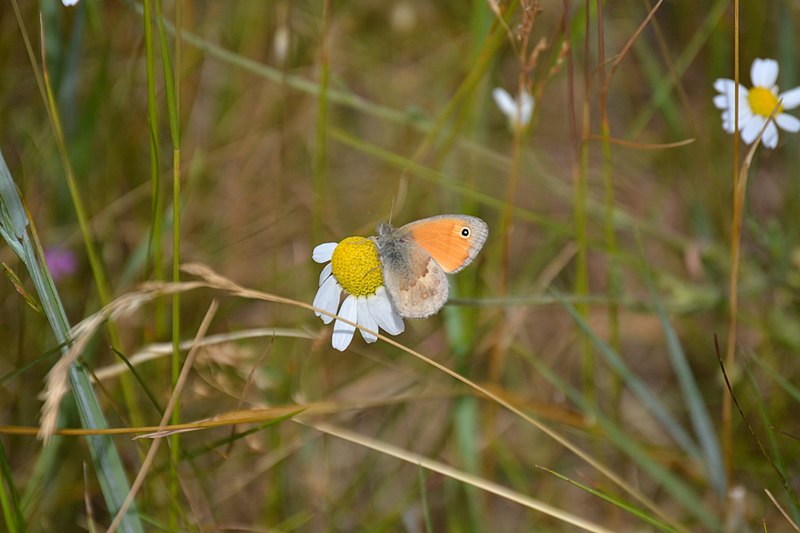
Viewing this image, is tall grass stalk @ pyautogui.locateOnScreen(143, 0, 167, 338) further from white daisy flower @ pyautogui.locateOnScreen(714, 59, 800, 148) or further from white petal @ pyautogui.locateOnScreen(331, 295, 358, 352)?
white daisy flower @ pyautogui.locateOnScreen(714, 59, 800, 148)

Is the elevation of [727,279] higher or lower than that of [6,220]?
lower

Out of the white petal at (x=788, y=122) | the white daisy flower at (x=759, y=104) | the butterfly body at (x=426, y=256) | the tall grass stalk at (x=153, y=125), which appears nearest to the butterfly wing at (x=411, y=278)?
the butterfly body at (x=426, y=256)

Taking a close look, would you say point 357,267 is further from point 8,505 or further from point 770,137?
point 770,137

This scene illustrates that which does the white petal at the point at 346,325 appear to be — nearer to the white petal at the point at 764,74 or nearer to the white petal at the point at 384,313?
the white petal at the point at 384,313

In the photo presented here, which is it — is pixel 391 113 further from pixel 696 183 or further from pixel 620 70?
pixel 620 70

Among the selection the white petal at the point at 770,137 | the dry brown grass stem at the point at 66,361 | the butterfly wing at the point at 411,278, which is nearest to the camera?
the dry brown grass stem at the point at 66,361

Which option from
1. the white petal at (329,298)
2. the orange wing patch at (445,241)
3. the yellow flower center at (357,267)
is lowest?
the white petal at (329,298)

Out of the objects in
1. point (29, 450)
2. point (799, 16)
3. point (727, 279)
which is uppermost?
point (799, 16)

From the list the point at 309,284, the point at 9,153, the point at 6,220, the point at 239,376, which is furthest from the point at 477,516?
the point at 9,153
